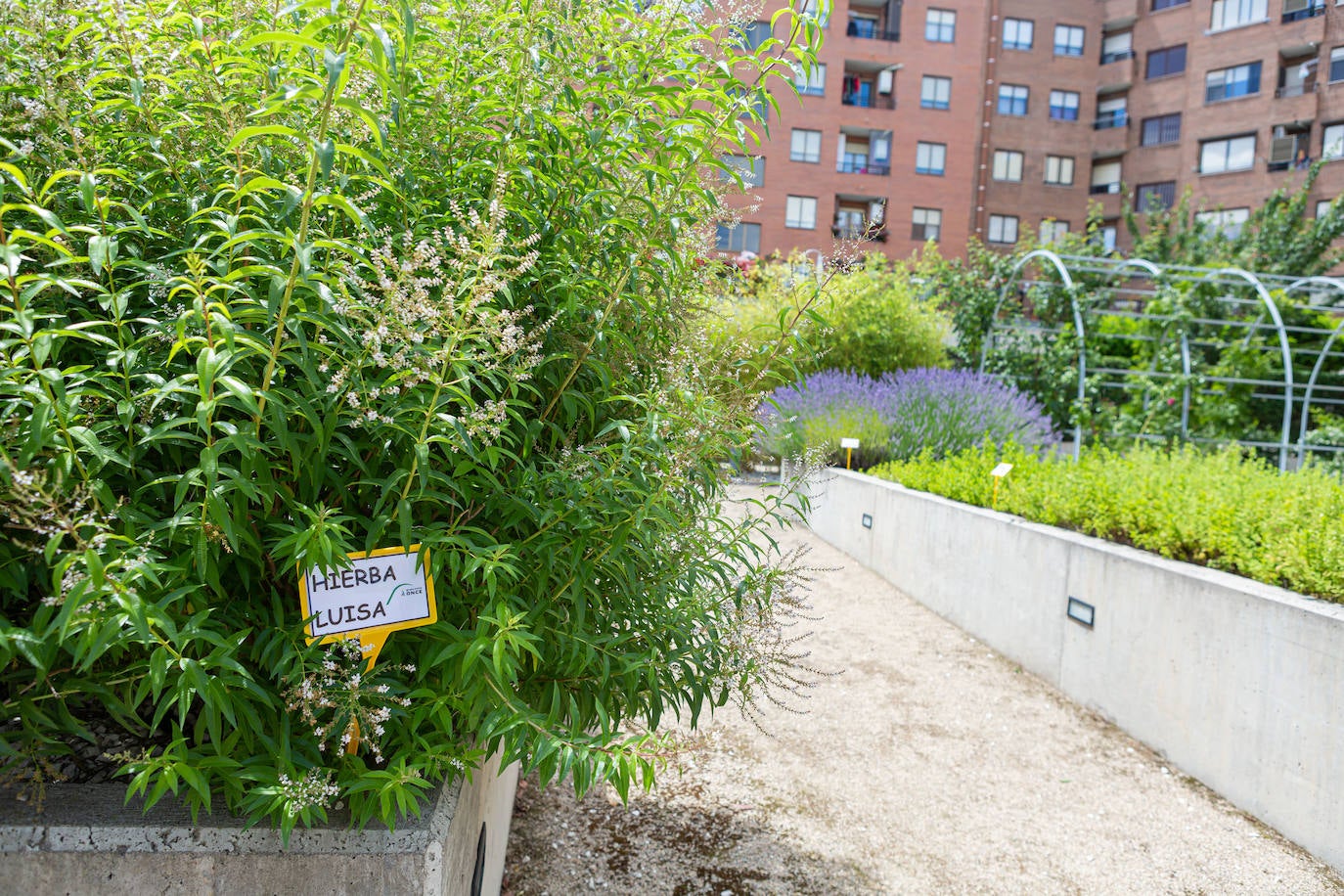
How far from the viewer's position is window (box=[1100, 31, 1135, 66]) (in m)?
31.1

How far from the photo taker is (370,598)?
1.48 m

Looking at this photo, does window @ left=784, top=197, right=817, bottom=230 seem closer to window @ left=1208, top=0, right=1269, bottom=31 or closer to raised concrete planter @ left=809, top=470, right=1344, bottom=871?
window @ left=1208, top=0, right=1269, bottom=31

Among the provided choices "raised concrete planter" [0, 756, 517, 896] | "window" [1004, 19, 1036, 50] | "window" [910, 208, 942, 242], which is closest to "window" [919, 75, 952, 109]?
"window" [1004, 19, 1036, 50]

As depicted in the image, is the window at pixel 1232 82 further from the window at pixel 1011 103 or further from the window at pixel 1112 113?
the window at pixel 1011 103

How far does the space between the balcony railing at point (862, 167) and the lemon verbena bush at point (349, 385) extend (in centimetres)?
3032

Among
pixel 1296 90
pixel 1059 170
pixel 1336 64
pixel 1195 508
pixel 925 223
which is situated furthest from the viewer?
pixel 1059 170

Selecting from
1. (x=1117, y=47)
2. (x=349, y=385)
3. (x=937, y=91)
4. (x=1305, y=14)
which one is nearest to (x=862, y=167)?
(x=937, y=91)

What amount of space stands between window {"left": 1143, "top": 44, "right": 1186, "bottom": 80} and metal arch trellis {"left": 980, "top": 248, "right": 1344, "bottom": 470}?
73.0 ft

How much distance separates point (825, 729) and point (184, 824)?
2.96m

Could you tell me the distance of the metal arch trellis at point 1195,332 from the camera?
951 cm

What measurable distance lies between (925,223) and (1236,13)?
1145 cm

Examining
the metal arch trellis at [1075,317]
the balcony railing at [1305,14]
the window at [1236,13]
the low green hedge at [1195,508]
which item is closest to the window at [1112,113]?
the window at [1236,13]

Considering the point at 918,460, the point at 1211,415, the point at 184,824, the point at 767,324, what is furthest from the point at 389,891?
the point at 1211,415

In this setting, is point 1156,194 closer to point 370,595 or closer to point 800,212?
point 800,212
